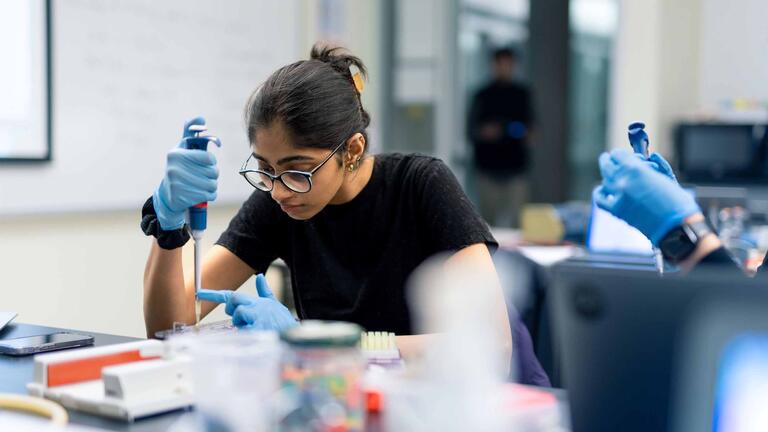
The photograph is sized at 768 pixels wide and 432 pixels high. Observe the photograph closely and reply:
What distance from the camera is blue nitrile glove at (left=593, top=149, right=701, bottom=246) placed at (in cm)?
110

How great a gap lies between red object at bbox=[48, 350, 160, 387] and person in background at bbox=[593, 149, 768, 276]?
0.65 meters

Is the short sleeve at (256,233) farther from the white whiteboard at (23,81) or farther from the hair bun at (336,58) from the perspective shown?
the white whiteboard at (23,81)

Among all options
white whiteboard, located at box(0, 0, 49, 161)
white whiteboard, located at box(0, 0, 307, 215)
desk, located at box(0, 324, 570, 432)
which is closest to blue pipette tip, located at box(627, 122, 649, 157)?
desk, located at box(0, 324, 570, 432)

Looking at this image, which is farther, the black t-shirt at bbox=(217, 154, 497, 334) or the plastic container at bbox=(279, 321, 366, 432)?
the black t-shirt at bbox=(217, 154, 497, 334)

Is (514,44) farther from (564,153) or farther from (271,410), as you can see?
(271,410)

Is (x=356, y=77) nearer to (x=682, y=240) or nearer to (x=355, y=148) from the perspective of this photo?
(x=355, y=148)

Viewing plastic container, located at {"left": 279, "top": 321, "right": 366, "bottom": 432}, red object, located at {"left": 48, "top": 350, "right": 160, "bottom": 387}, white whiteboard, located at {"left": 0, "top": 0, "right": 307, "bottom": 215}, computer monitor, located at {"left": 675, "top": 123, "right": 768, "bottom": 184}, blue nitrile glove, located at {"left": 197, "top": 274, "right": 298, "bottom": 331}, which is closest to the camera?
plastic container, located at {"left": 279, "top": 321, "right": 366, "bottom": 432}

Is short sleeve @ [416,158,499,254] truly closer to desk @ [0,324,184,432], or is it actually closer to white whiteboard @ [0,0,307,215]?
desk @ [0,324,184,432]

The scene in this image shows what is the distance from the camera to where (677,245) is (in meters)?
1.08

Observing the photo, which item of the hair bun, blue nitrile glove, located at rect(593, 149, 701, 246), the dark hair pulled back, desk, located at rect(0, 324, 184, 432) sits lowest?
desk, located at rect(0, 324, 184, 432)

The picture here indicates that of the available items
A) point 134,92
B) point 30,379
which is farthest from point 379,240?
point 134,92

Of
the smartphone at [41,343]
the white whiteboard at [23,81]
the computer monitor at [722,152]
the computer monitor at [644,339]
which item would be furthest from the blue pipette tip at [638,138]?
the computer monitor at [722,152]

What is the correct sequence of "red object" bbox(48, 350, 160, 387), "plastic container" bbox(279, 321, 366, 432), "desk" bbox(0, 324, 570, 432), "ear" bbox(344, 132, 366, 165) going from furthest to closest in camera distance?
"ear" bbox(344, 132, 366, 165), "red object" bbox(48, 350, 160, 387), "desk" bbox(0, 324, 570, 432), "plastic container" bbox(279, 321, 366, 432)

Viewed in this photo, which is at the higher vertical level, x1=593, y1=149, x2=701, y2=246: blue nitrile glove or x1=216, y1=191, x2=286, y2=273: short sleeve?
x1=593, y1=149, x2=701, y2=246: blue nitrile glove
